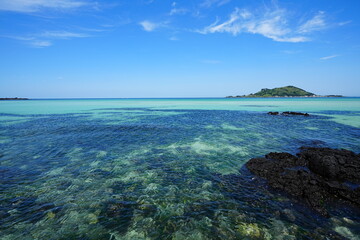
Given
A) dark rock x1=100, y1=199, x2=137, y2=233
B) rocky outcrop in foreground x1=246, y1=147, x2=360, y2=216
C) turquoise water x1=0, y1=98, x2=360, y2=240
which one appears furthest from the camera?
rocky outcrop in foreground x1=246, y1=147, x2=360, y2=216

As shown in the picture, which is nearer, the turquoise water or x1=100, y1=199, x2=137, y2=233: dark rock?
the turquoise water

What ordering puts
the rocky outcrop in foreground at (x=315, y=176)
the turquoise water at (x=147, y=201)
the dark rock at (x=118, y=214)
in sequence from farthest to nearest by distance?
the rocky outcrop in foreground at (x=315, y=176)
the dark rock at (x=118, y=214)
the turquoise water at (x=147, y=201)

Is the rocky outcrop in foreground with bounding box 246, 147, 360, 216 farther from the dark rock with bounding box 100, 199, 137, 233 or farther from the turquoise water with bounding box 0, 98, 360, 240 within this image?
the dark rock with bounding box 100, 199, 137, 233

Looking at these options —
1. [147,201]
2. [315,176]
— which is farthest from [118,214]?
[315,176]

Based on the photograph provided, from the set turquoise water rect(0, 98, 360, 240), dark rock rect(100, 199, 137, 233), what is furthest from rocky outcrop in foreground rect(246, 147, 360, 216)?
dark rock rect(100, 199, 137, 233)

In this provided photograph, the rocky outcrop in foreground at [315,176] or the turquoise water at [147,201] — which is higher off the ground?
the rocky outcrop in foreground at [315,176]

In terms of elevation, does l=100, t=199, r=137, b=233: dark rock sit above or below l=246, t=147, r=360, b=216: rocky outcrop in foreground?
below

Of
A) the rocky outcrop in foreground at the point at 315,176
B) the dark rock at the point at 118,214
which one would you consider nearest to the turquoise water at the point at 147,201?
the dark rock at the point at 118,214

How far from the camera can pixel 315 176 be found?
12.5m

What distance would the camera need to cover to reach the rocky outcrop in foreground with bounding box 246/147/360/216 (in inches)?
408

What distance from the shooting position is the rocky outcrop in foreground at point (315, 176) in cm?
1037

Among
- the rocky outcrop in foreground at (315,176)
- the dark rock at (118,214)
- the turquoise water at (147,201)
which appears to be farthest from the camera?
the rocky outcrop in foreground at (315,176)

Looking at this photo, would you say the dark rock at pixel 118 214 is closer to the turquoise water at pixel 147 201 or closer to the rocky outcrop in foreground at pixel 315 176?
the turquoise water at pixel 147 201

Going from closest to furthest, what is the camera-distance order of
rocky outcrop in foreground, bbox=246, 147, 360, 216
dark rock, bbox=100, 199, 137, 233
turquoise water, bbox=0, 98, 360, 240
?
turquoise water, bbox=0, 98, 360, 240
dark rock, bbox=100, 199, 137, 233
rocky outcrop in foreground, bbox=246, 147, 360, 216
